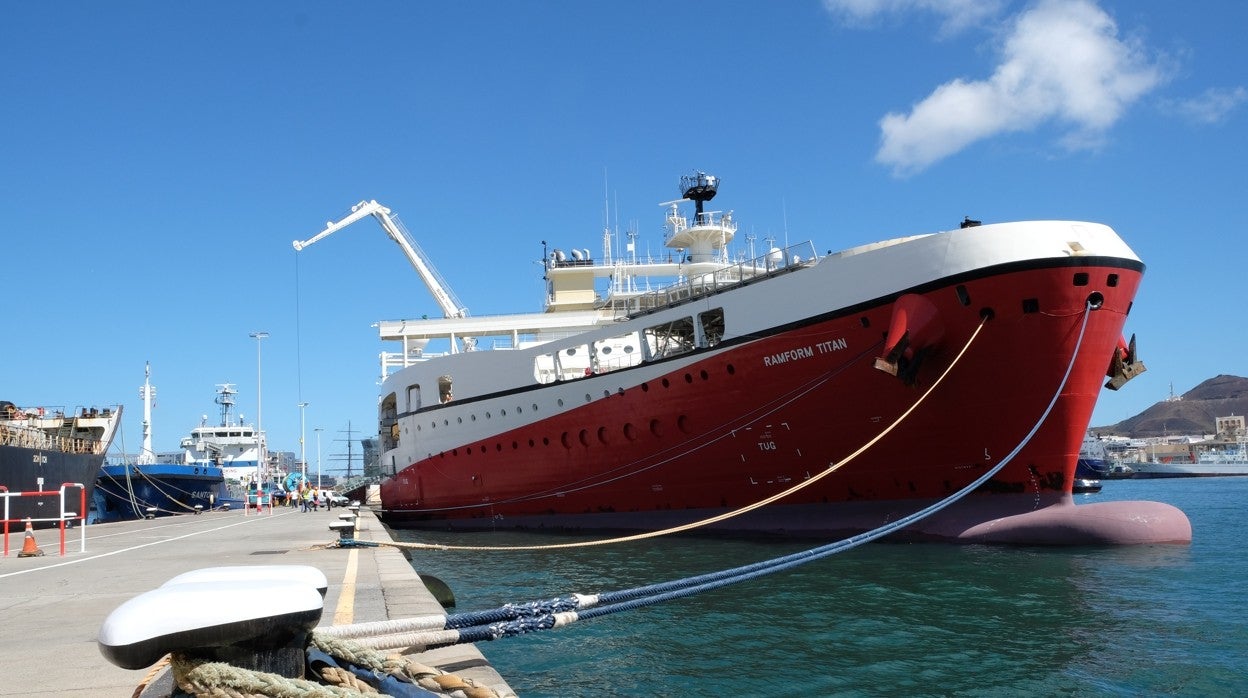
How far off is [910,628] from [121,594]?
7.43 metres

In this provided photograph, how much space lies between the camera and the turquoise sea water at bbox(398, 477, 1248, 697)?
6.63m

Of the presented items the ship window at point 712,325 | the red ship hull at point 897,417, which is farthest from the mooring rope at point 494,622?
the ship window at point 712,325

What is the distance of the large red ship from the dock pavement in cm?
545

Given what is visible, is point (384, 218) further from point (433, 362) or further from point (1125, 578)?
point (1125, 578)

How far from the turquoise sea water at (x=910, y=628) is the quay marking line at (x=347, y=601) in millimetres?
1392

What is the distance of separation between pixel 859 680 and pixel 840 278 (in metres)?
9.34

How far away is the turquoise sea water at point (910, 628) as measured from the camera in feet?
21.7

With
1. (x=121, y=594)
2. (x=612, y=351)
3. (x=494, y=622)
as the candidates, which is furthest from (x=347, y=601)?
(x=612, y=351)

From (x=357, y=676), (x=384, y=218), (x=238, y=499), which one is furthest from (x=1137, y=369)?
(x=238, y=499)

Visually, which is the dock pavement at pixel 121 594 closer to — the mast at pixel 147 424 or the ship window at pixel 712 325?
the ship window at pixel 712 325

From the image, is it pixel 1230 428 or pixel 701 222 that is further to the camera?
pixel 1230 428

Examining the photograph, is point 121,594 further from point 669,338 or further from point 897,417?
point 669,338

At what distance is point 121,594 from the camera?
763cm

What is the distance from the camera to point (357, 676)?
9.90 feet
